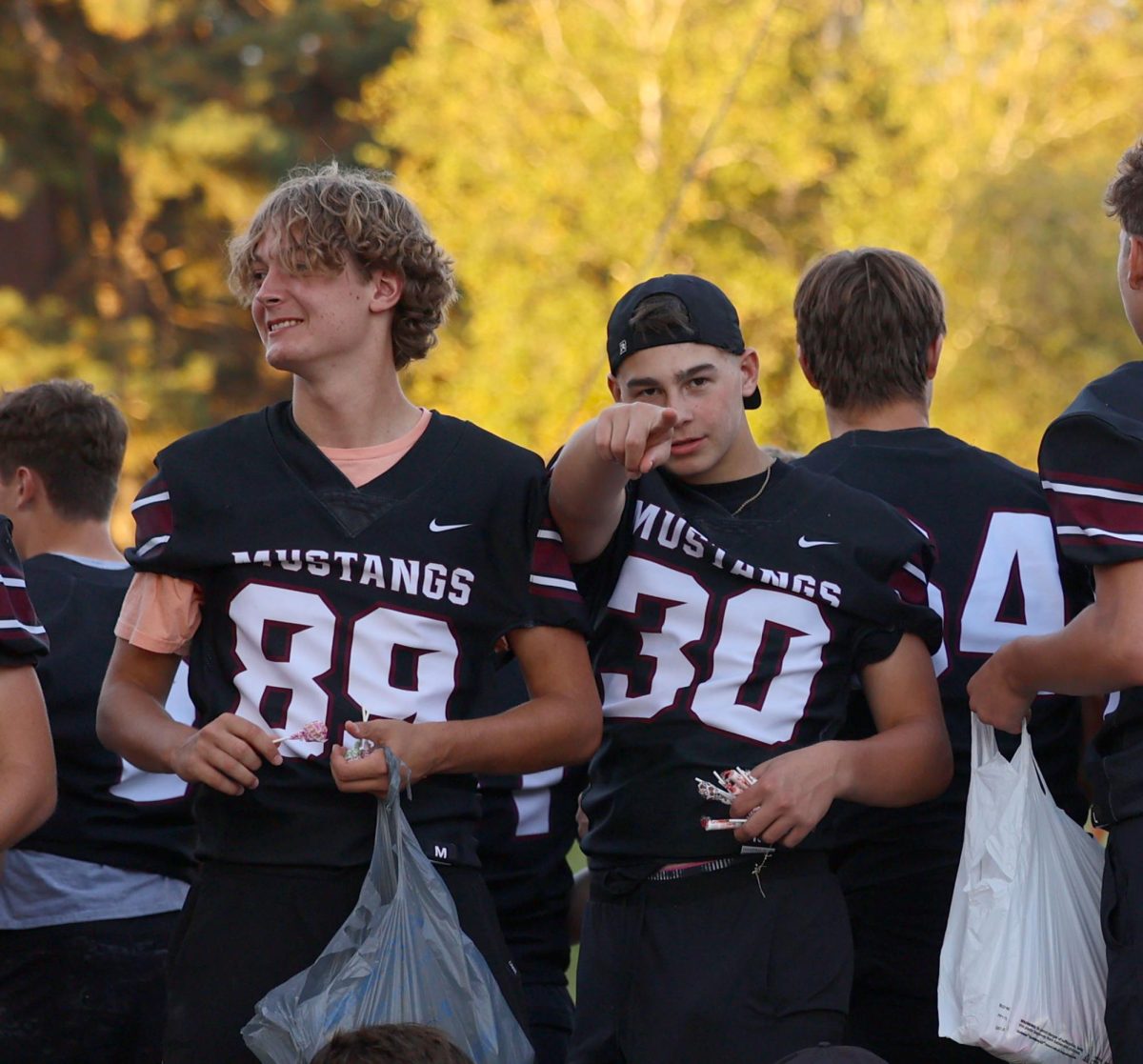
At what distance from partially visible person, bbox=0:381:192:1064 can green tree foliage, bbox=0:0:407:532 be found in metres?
20.9

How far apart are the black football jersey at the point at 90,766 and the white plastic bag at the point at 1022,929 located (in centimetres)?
190

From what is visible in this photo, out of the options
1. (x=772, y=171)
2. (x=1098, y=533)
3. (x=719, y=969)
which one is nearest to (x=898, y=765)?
(x=719, y=969)

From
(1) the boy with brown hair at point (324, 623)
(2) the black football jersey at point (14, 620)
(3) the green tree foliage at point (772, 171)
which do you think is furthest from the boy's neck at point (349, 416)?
(3) the green tree foliage at point (772, 171)

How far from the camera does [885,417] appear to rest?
11.8 ft

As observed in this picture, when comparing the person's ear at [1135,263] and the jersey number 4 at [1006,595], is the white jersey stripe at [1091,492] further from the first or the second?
the jersey number 4 at [1006,595]

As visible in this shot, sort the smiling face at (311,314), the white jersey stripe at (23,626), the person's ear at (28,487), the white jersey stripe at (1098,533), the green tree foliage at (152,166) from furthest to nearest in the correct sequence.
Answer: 1. the green tree foliage at (152,166)
2. the person's ear at (28,487)
3. the smiling face at (311,314)
4. the white jersey stripe at (23,626)
5. the white jersey stripe at (1098,533)

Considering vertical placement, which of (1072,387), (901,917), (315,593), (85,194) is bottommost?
(901,917)

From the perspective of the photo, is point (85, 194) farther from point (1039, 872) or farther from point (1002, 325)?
point (1039, 872)

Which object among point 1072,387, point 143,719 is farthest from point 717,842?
point 1072,387

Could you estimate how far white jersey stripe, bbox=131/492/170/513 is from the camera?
291 cm

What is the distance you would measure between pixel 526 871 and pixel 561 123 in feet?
77.8

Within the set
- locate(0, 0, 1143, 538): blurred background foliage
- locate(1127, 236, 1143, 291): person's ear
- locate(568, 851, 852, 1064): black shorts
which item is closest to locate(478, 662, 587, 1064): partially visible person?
locate(568, 851, 852, 1064): black shorts

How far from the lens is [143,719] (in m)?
2.91

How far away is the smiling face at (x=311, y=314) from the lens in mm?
2975
